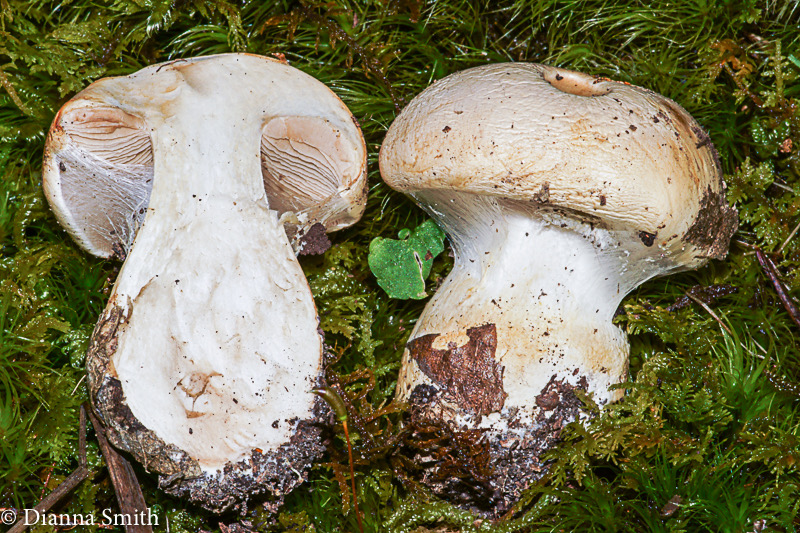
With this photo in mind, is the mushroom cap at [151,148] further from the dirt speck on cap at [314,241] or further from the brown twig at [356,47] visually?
the brown twig at [356,47]

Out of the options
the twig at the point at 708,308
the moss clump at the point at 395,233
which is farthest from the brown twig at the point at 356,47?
the twig at the point at 708,308

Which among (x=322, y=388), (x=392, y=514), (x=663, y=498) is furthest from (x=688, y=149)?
(x=392, y=514)

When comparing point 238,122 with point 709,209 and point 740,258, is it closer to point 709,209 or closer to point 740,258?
point 709,209

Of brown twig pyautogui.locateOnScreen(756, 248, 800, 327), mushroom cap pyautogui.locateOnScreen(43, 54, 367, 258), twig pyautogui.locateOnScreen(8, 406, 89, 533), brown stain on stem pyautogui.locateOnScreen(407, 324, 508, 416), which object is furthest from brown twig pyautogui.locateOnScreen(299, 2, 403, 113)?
twig pyautogui.locateOnScreen(8, 406, 89, 533)

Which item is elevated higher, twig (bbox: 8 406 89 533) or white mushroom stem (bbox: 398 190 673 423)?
white mushroom stem (bbox: 398 190 673 423)

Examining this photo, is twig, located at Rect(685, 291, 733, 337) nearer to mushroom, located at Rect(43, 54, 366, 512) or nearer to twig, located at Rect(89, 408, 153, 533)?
mushroom, located at Rect(43, 54, 366, 512)

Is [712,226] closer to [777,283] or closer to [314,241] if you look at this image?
[777,283]

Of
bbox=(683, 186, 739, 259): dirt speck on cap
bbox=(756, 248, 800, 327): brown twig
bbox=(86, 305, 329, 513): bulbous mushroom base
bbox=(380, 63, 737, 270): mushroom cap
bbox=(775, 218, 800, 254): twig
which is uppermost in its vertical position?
bbox=(380, 63, 737, 270): mushroom cap
